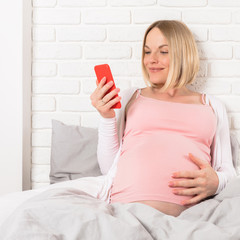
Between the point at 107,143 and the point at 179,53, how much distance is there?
49 cm

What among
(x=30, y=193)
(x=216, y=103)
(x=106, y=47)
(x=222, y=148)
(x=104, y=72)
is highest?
(x=106, y=47)

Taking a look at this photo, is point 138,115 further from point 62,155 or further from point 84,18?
point 84,18

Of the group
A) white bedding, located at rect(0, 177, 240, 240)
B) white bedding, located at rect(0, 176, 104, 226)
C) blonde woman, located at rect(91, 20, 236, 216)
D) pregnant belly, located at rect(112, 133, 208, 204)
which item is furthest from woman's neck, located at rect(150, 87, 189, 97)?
white bedding, located at rect(0, 177, 240, 240)

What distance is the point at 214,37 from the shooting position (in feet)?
5.71

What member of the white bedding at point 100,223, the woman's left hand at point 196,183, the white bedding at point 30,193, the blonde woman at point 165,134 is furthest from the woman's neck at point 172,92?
the white bedding at point 100,223

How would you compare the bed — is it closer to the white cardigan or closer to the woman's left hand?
the woman's left hand

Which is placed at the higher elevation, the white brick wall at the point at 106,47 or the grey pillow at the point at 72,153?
the white brick wall at the point at 106,47

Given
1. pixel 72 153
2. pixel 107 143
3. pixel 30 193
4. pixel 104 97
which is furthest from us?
pixel 72 153

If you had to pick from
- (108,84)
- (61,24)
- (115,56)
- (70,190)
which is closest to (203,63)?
(115,56)

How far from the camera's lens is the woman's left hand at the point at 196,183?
1325 millimetres

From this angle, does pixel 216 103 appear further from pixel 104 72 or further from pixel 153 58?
pixel 104 72

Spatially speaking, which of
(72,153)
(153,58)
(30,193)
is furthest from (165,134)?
(30,193)

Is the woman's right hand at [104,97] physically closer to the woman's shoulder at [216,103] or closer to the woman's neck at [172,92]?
the woman's neck at [172,92]

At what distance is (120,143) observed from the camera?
159cm
